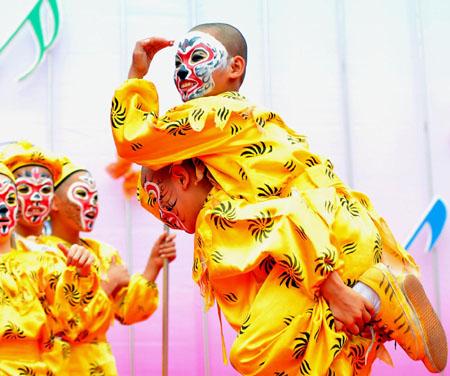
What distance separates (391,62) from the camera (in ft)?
15.9

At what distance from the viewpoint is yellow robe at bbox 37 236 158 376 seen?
3748mm

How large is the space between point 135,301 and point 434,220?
1594mm

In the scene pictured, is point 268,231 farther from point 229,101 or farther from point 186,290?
point 186,290

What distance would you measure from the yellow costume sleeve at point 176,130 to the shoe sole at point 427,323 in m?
0.54

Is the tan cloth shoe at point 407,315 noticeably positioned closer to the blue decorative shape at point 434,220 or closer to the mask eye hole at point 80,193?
the mask eye hole at point 80,193

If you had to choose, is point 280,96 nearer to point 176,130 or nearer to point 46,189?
point 46,189

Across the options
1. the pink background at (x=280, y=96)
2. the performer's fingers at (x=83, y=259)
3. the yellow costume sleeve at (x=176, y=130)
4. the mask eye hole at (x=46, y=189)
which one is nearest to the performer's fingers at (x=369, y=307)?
the yellow costume sleeve at (x=176, y=130)

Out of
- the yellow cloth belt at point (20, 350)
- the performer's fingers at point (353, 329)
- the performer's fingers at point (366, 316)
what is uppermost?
the performer's fingers at point (366, 316)

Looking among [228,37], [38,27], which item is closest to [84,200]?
[38,27]

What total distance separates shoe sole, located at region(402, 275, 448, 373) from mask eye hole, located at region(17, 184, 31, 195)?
6.39 ft

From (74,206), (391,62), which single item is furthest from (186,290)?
(391,62)

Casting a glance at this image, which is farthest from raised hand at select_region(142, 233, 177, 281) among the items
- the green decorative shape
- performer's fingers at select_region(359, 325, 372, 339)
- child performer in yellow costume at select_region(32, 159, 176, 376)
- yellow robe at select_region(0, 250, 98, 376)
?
performer's fingers at select_region(359, 325, 372, 339)

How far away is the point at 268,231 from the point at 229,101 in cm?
36

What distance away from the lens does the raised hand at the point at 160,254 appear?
402cm
